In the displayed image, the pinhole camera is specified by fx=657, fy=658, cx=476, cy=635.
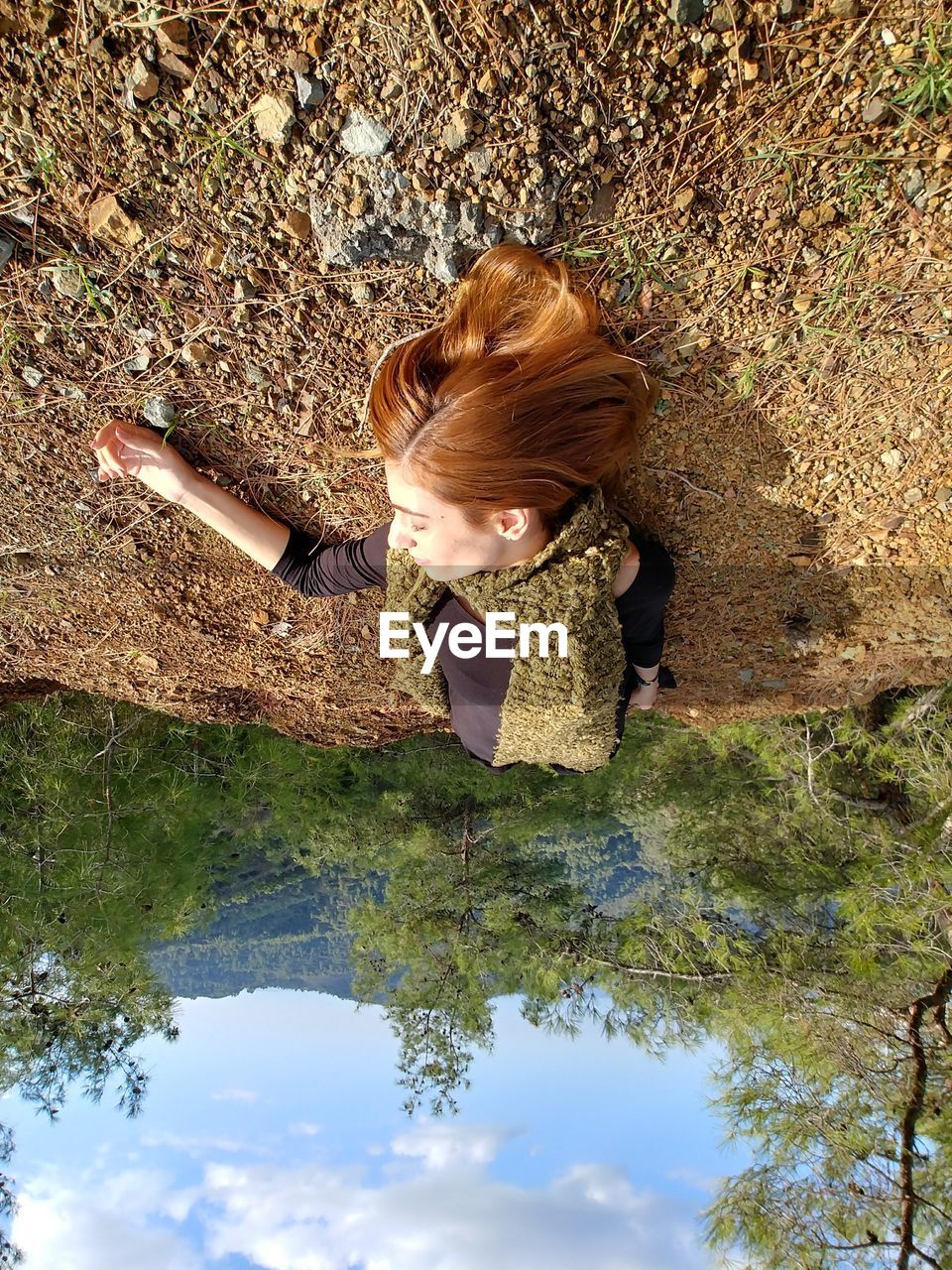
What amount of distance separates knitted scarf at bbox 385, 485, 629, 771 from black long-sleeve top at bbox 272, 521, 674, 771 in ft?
0.18

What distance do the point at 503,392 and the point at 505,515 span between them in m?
0.29

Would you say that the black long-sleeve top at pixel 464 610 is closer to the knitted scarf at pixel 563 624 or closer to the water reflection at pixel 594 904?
the knitted scarf at pixel 563 624

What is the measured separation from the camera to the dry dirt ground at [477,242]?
126 cm

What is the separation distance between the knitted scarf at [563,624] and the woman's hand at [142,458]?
2.25ft

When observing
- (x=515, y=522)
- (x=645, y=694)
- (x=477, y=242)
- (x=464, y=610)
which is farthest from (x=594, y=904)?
(x=477, y=242)

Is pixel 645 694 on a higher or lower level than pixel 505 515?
higher

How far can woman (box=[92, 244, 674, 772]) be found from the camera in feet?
4.60

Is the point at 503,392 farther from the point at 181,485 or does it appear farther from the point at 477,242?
the point at 181,485

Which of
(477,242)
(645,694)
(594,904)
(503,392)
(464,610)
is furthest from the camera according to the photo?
(594,904)


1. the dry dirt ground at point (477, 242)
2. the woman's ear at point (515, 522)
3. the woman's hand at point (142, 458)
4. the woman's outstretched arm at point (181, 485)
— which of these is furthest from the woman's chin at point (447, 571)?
the woman's hand at point (142, 458)

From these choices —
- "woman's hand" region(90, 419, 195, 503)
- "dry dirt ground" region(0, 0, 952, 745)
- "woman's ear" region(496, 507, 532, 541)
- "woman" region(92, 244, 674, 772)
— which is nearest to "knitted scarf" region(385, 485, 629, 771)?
"woman" region(92, 244, 674, 772)

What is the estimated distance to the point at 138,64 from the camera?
1.29 meters

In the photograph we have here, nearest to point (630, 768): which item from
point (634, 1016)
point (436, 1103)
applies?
point (634, 1016)

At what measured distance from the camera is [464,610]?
1.96m
